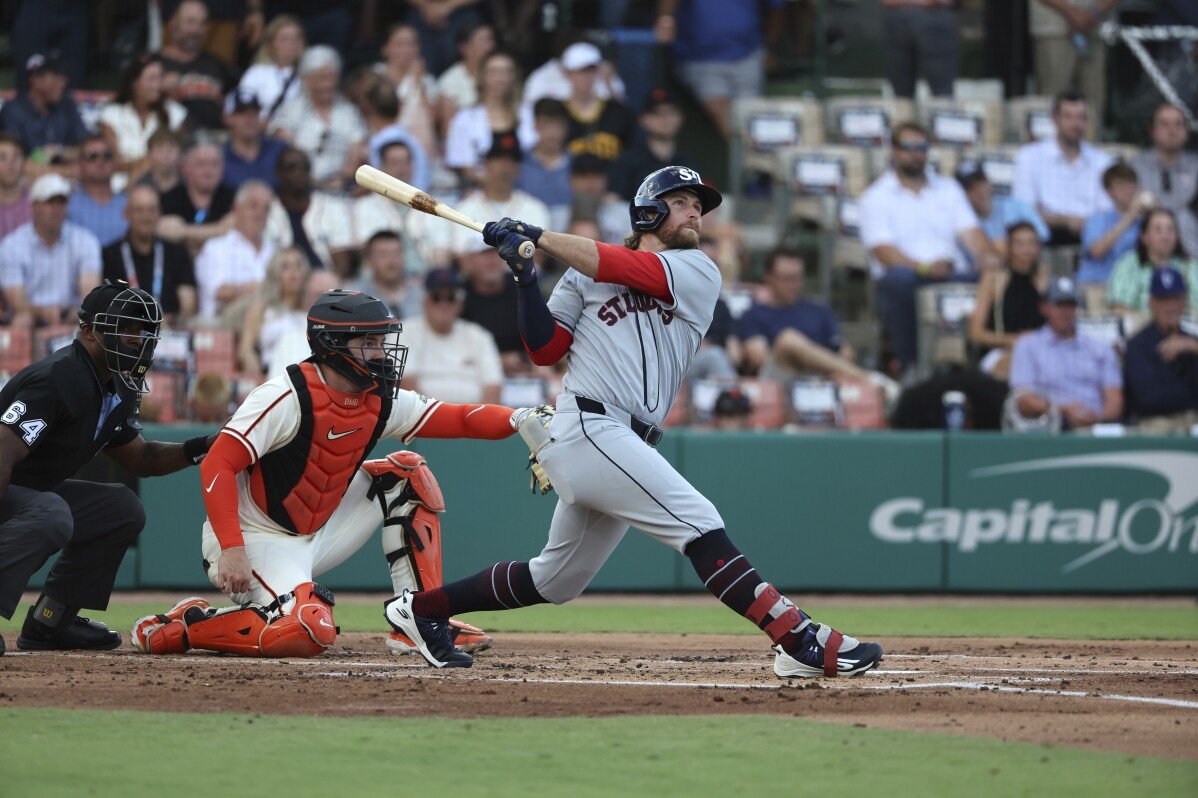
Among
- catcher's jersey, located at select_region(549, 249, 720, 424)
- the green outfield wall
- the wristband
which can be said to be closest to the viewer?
catcher's jersey, located at select_region(549, 249, 720, 424)

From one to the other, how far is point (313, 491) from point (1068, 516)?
6.02 metres

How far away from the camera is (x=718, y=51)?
14656 mm

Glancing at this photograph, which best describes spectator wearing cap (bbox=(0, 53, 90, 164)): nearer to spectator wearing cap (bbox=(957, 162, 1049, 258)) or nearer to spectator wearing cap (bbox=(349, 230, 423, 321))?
spectator wearing cap (bbox=(349, 230, 423, 321))

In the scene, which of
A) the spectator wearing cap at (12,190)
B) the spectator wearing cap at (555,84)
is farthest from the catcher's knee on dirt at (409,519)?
the spectator wearing cap at (555,84)

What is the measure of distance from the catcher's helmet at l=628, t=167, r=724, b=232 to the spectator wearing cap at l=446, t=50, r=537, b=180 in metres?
7.45

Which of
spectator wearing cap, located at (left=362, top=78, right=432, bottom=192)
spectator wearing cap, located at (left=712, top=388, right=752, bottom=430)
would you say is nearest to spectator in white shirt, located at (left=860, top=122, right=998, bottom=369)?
spectator wearing cap, located at (left=712, top=388, right=752, bottom=430)

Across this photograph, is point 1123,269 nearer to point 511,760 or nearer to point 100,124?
point 100,124

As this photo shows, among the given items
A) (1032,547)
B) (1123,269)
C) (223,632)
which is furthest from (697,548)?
(1123,269)

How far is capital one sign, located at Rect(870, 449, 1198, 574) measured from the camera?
34.9ft

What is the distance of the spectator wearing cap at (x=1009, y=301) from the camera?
40.6ft

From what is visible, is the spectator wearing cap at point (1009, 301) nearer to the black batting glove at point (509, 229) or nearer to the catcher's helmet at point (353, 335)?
the catcher's helmet at point (353, 335)

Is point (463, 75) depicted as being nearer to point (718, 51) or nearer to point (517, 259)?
point (718, 51)

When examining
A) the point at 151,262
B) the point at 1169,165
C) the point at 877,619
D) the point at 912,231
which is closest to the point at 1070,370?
the point at 912,231

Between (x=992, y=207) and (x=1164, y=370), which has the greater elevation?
(x=992, y=207)
